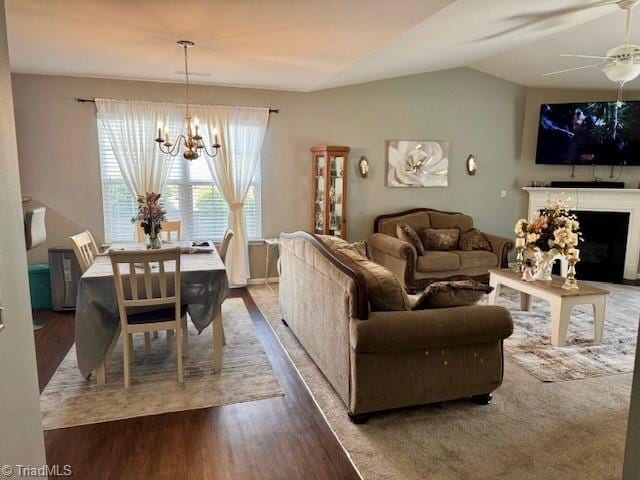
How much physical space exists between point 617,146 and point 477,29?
3593mm

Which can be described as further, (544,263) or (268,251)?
(268,251)

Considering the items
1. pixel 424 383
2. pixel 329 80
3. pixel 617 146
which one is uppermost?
pixel 329 80

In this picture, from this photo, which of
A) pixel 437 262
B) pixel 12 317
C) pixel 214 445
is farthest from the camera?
pixel 437 262

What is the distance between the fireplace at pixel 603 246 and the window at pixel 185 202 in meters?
4.69

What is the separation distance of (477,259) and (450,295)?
3114 mm

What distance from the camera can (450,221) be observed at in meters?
6.14

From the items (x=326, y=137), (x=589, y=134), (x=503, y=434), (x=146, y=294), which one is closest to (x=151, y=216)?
(x=146, y=294)

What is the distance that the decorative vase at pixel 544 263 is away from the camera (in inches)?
157

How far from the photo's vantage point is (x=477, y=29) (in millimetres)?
3861

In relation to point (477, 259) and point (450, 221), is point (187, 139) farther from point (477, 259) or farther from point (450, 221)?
point (450, 221)

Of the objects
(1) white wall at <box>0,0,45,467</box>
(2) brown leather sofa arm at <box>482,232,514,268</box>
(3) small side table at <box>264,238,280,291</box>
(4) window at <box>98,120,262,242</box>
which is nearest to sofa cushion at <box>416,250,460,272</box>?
(2) brown leather sofa arm at <box>482,232,514,268</box>

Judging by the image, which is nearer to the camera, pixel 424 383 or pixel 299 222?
pixel 424 383

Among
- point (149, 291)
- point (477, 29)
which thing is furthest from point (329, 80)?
point (149, 291)

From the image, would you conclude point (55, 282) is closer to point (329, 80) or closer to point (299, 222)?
point (299, 222)
